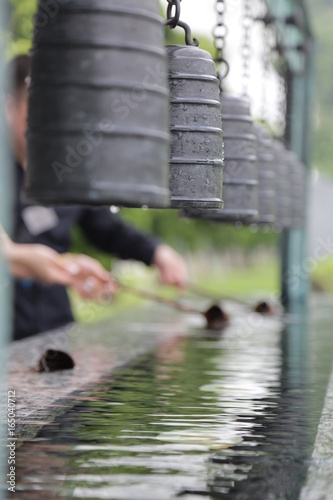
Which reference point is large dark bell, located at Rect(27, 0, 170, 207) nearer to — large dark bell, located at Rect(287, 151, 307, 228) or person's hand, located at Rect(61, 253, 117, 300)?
large dark bell, located at Rect(287, 151, 307, 228)

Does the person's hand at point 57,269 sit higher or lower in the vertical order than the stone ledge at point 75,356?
higher

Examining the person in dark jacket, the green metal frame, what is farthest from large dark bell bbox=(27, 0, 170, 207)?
the green metal frame

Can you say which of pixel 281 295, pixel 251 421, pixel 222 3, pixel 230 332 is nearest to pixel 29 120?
pixel 251 421

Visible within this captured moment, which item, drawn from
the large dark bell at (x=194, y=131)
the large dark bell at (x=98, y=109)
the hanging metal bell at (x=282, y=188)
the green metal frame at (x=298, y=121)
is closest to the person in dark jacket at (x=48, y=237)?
the hanging metal bell at (x=282, y=188)

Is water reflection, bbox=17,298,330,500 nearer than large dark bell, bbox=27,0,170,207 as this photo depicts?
No

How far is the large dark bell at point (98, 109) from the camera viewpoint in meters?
1.47

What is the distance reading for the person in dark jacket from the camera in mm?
4809

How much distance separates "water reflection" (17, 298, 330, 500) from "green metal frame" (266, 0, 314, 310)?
→ 12.0ft

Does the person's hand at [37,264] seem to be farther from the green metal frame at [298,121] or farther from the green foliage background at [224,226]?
the green foliage background at [224,226]

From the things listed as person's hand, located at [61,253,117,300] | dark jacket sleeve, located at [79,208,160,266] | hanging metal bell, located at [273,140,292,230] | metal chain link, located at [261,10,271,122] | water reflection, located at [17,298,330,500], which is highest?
metal chain link, located at [261,10,271,122]

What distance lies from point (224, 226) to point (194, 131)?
21.1 meters

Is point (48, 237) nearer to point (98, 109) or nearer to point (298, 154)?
point (298, 154)

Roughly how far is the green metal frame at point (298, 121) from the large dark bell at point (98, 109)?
204 inches

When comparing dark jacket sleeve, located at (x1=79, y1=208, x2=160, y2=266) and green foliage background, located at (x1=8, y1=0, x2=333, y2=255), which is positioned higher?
green foliage background, located at (x1=8, y1=0, x2=333, y2=255)
